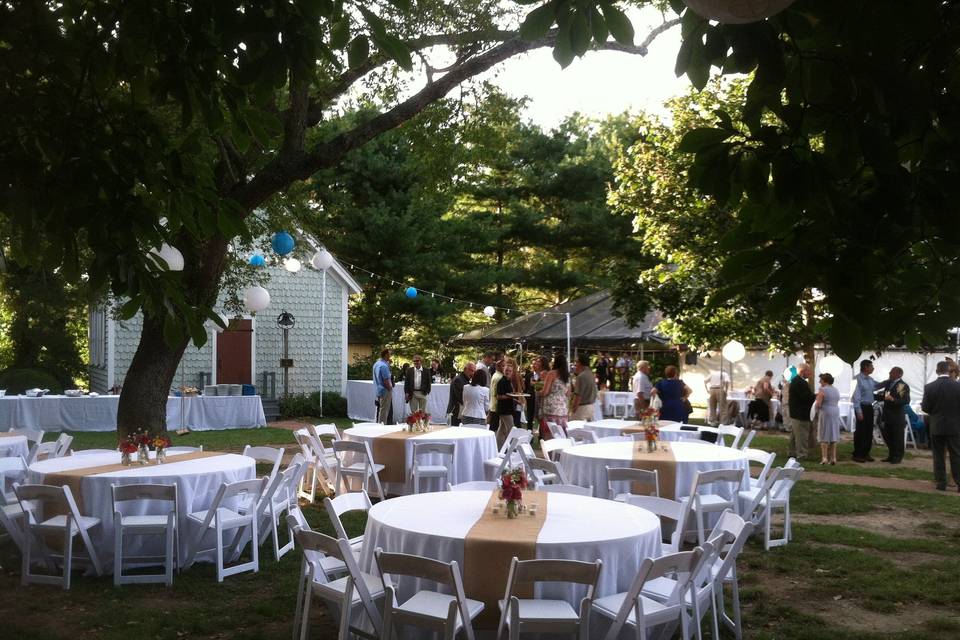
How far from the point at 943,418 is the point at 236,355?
1782 centimetres

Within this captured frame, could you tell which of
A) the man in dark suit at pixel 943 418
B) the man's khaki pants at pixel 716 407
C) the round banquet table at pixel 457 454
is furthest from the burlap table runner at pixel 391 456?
the man's khaki pants at pixel 716 407

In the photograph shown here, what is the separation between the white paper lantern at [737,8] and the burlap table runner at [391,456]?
29.0ft

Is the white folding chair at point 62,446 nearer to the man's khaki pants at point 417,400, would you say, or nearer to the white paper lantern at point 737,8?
the man's khaki pants at point 417,400

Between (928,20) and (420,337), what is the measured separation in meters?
32.5

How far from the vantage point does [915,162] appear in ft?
9.81

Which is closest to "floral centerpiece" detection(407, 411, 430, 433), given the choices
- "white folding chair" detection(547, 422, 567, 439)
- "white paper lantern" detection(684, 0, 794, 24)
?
"white folding chair" detection(547, 422, 567, 439)

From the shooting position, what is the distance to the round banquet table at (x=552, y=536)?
520 cm

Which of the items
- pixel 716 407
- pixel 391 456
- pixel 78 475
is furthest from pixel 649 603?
pixel 716 407

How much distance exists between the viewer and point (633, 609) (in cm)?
521

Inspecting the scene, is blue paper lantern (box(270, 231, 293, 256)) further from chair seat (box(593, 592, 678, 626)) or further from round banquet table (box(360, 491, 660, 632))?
chair seat (box(593, 592, 678, 626))

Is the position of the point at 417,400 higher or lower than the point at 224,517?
higher

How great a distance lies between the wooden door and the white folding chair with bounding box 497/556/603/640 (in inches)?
810

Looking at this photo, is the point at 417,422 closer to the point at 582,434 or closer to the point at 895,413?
the point at 582,434

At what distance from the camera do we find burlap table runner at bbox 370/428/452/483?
35.1ft
